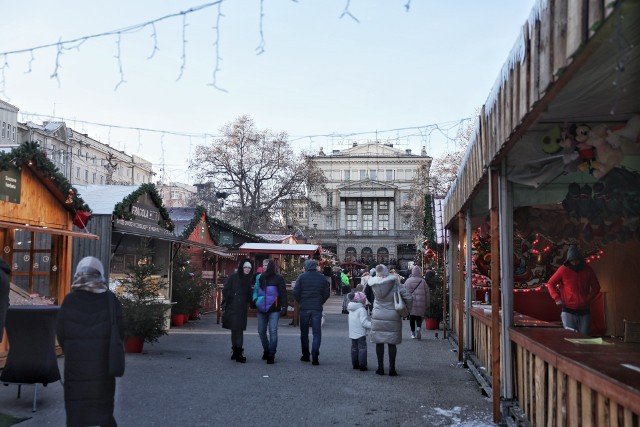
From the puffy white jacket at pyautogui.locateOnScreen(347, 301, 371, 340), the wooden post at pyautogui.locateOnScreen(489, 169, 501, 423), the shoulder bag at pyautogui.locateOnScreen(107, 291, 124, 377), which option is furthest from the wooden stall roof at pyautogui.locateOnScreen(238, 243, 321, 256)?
the shoulder bag at pyautogui.locateOnScreen(107, 291, 124, 377)

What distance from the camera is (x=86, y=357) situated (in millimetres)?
5191

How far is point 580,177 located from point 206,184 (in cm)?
3610

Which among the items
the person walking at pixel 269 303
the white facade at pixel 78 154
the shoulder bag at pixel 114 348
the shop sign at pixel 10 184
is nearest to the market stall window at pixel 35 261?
the shop sign at pixel 10 184

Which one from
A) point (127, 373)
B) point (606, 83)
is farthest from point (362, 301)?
point (606, 83)

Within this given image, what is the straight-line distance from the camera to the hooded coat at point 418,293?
1596 centimetres

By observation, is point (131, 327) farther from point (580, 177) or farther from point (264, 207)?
point (264, 207)

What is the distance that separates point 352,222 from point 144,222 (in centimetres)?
7847

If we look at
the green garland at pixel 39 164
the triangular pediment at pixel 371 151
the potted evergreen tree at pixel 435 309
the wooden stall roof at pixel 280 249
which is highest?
the triangular pediment at pixel 371 151

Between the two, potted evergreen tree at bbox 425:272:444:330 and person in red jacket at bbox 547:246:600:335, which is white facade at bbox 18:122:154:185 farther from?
person in red jacket at bbox 547:246:600:335

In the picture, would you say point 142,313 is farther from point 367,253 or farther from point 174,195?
point 174,195

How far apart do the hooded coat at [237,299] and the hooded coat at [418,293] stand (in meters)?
5.44

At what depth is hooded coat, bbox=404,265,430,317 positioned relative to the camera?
16.0 m

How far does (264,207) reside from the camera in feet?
147

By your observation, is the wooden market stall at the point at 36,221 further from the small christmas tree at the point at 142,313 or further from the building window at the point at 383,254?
the building window at the point at 383,254
